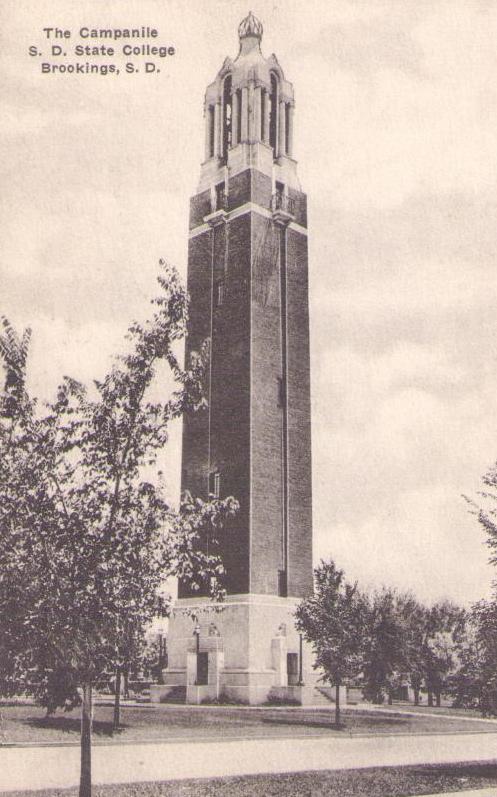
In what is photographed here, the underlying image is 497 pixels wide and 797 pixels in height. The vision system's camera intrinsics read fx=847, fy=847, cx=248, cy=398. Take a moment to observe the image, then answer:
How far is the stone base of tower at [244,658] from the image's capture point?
46.8 m

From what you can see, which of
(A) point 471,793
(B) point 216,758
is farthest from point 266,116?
(A) point 471,793

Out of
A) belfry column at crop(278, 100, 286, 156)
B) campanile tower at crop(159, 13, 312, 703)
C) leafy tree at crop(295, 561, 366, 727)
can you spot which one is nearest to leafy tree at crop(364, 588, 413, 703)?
leafy tree at crop(295, 561, 366, 727)

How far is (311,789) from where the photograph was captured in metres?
15.6

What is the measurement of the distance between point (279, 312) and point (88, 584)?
43.4 m

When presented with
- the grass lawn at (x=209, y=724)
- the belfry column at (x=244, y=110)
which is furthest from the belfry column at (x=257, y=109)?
the grass lawn at (x=209, y=724)

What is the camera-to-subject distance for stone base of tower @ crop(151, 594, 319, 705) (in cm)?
4675

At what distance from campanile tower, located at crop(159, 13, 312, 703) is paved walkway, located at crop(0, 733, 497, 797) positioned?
2228cm

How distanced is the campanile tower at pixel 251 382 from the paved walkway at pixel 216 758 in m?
22.3

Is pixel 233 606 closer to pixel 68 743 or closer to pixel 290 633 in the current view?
pixel 290 633

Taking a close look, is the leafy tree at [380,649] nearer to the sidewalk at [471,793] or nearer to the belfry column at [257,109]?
the sidewalk at [471,793]

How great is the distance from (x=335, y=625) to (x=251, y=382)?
73.8ft

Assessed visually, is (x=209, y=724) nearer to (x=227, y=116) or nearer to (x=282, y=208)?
(x=282, y=208)

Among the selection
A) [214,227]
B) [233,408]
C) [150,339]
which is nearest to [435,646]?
[233,408]

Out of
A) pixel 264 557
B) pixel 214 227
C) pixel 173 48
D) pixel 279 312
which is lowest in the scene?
pixel 264 557
